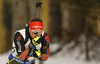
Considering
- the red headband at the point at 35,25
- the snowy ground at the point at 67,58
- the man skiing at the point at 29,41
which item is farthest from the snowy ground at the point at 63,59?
the red headband at the point at 35,25

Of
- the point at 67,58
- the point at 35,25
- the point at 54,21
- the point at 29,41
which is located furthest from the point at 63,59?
the point at 35,25

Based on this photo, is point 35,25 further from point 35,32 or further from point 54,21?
point 54,21

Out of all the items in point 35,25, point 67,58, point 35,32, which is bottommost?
point 67,58

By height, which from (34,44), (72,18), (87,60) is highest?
(34,44)

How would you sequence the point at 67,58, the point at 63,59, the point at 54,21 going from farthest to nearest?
1. the point at 54,21
2. the point at 67,58
3. the point at 63,59

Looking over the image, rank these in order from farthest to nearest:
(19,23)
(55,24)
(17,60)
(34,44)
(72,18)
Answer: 1. (55,24)
2. (72,18)
3. (19,23)
4. (17,60)
5. (34,44)

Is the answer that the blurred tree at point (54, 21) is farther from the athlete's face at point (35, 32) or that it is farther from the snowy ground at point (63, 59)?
the athlete's face at point (35, 32)

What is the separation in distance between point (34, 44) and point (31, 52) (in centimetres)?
25

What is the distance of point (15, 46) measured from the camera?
4543mm

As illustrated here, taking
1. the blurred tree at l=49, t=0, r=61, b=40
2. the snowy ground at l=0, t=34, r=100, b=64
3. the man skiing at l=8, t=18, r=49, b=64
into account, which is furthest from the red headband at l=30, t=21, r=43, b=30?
the blurred tree at l=49, t=0, r=61, b=40

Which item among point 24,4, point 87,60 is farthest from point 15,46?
point 24,4

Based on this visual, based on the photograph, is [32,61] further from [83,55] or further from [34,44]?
[83,55]

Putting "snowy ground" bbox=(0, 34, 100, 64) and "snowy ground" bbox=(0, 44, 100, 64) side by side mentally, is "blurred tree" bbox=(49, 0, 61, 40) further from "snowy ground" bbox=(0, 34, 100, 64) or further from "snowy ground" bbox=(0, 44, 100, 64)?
"snowy ground" bbox=(0, 44, 100, 64)

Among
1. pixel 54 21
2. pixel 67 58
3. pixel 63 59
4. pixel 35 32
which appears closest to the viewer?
pixel 35 32
